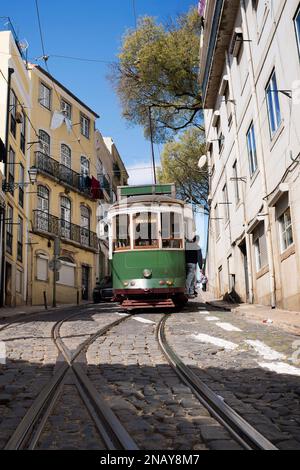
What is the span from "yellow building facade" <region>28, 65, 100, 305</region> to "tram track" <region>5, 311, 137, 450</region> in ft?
69.8

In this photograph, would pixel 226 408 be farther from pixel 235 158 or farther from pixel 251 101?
pixel 235 158

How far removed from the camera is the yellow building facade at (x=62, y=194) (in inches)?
1075

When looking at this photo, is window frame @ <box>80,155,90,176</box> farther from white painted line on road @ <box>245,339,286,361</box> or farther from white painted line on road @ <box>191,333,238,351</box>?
white painted line on road @ <box>245,339,286,361</box>

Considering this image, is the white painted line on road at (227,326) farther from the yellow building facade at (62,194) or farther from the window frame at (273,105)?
the yellow building facade at (62,194)

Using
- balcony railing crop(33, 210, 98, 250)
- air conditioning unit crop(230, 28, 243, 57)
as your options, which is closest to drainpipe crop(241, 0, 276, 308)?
air conditioning unit crop(230, 28, 243, 57)

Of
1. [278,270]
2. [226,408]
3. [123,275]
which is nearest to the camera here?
[226,408]

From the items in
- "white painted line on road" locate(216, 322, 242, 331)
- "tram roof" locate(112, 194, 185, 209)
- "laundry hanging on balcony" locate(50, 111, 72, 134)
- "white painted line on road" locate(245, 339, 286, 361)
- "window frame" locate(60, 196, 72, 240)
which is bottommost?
"white painted line on road" locate(245, 339, 286, 361)

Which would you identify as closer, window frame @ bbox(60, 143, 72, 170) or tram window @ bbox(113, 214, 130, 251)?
tram window @ bbox(113, 214, 130, 251)

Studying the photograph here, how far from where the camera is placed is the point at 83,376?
451cm

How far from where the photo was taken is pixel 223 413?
3156 millimetres

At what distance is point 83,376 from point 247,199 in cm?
1130

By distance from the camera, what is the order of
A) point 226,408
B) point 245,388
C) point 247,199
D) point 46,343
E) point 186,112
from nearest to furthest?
point 226,408
point 245,388
point 46,343
point 247,199
point 186,112

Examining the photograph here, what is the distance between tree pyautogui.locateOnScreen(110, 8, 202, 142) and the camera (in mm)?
25219

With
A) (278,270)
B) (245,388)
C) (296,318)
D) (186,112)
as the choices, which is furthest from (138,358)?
(186,112)
